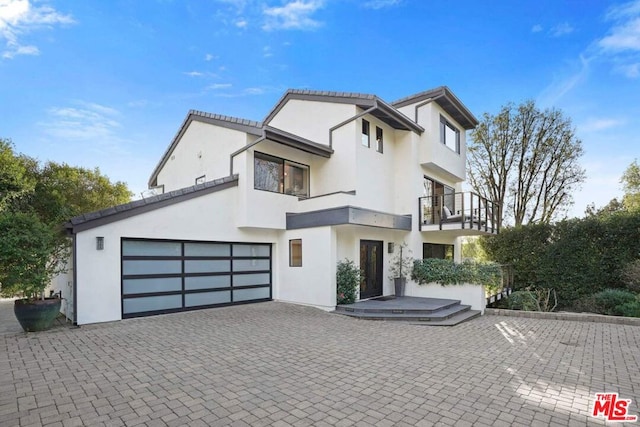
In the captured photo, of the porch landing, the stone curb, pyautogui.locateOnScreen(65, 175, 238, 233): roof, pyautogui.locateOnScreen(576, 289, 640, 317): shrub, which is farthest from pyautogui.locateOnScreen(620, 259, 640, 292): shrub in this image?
pyautogui.locateOnScreen(65, 175, 238, 233): roof

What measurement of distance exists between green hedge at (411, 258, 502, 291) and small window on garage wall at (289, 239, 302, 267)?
15.1 feet

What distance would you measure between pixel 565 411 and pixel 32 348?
8.65m

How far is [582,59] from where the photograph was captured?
12883mm

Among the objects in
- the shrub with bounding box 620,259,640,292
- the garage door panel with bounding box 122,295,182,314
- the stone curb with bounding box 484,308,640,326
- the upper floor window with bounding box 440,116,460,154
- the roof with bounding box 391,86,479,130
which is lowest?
the stone curb with bounding box 484,308,640,326

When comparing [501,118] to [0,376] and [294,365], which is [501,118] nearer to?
[294,365]

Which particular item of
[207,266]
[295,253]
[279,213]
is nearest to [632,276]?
[295,253]

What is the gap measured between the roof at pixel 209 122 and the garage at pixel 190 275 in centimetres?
390

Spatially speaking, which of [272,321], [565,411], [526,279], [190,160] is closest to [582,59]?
[526,279]

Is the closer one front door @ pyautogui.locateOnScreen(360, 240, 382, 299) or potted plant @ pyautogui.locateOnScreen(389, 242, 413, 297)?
front door @ pyautogui.locateOnScreen(360, 240, 382, 299)

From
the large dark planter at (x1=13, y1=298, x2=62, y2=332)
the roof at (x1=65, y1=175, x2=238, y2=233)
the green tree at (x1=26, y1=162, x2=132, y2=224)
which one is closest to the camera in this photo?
the large dark planter at (x1=13, y1=298, x2=62, y2=332)

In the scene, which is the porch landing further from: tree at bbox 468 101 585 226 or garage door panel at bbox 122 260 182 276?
tree at bbox 468 101 585 226

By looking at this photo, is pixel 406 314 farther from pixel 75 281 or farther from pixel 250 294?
pixel 75 281

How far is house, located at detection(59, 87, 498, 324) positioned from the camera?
28.6 ft

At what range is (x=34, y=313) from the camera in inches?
287
